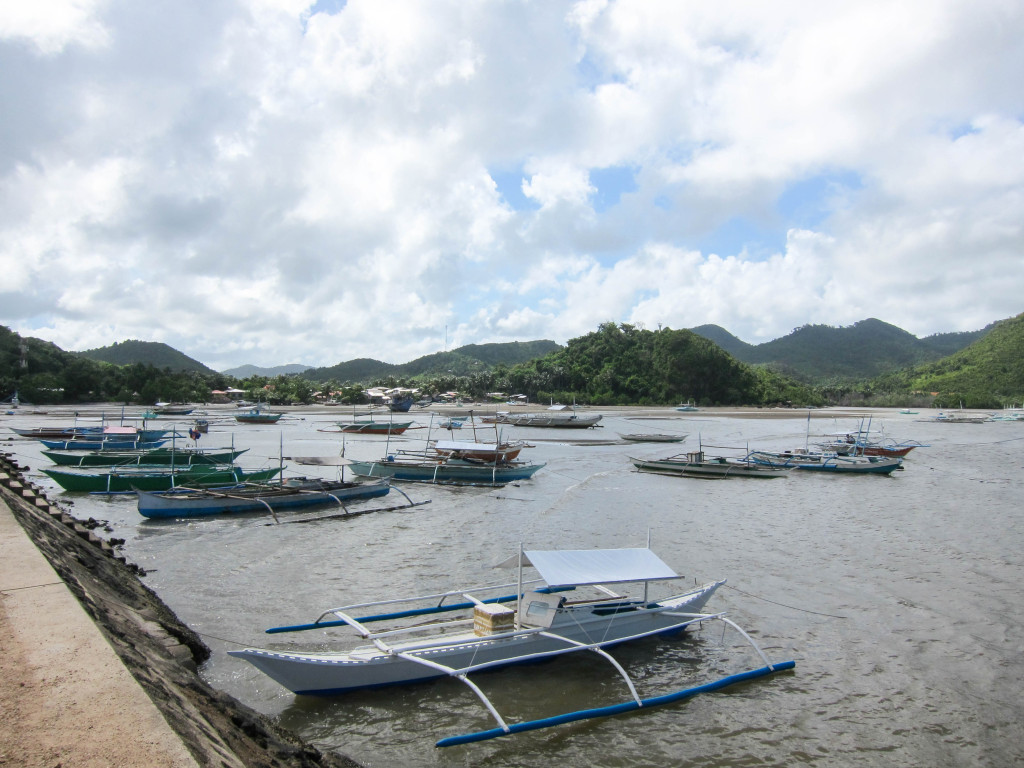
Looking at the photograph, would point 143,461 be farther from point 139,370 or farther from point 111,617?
point 139,370

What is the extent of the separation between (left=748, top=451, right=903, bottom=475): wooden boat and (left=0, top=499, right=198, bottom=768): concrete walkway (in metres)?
34.1

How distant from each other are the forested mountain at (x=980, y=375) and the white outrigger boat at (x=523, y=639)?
393 ft

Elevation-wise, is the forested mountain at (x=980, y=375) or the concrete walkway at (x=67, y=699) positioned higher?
the forested mountain at (x=980, y=375)

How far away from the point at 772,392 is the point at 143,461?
105 metres

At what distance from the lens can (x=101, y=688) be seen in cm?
505

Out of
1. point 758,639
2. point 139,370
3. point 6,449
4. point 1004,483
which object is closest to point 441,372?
point 139,370

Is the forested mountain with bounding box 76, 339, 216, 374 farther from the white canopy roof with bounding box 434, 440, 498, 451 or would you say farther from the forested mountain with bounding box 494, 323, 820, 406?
the white canopy roof with bounding box 434, 440, 498, 451

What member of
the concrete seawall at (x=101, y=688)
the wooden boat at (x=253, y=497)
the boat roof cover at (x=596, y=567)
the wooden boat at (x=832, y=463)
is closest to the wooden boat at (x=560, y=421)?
the wooden boat at (x=832, y=463)

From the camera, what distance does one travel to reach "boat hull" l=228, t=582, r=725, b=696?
8.27m

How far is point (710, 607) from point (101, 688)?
36.2ft

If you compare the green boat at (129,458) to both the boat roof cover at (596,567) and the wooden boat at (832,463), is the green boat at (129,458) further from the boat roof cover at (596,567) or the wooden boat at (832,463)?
the wooden boat at (832,463)

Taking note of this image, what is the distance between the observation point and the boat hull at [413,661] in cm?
827

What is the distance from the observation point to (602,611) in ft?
34.0

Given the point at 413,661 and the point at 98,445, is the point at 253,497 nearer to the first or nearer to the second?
the point at 413,661
